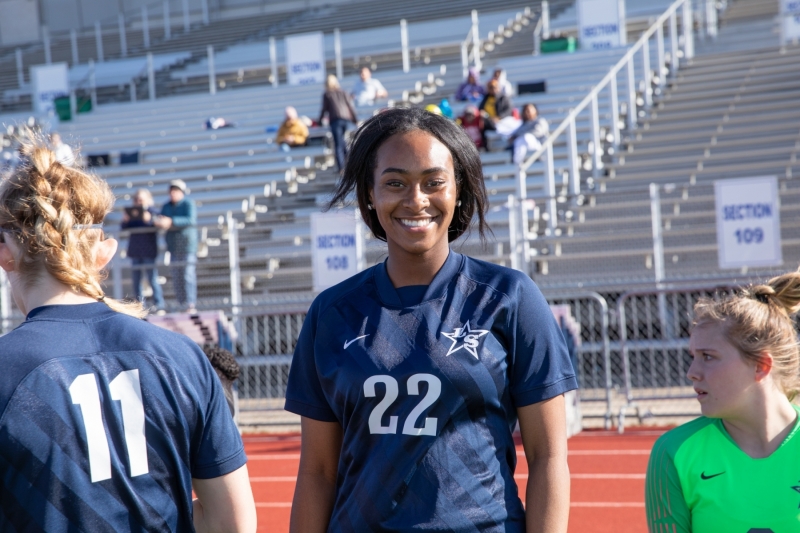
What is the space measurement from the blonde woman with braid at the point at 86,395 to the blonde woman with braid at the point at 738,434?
1115mm

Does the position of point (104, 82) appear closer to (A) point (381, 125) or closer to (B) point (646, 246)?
(B) point (646, 246)

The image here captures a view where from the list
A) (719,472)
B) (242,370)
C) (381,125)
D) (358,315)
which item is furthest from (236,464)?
(242,370)

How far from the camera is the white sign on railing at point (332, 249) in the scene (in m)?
10.1

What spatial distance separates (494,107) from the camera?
605 inches

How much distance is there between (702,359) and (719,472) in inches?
11.9

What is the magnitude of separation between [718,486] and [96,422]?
1.53 m

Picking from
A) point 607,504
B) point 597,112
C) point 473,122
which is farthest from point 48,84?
point 607,504

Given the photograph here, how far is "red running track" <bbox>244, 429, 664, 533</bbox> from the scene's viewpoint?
6.19 meters

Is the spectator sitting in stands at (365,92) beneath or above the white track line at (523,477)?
above

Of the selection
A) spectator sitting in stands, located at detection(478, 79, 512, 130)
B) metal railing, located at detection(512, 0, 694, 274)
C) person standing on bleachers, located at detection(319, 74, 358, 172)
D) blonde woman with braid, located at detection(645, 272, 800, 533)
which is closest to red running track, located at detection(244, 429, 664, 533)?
metal railing, located at detection(512, 0, 694, 274)

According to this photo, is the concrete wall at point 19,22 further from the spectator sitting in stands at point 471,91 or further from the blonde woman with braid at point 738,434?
the blonde woman with braid at point 738,434

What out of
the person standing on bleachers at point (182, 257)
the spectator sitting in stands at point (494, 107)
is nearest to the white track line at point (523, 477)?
the person standing on bleachers at point (182, 257)

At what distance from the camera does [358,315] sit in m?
2.30

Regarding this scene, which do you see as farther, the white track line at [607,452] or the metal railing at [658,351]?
the metal railing at [658,351]
